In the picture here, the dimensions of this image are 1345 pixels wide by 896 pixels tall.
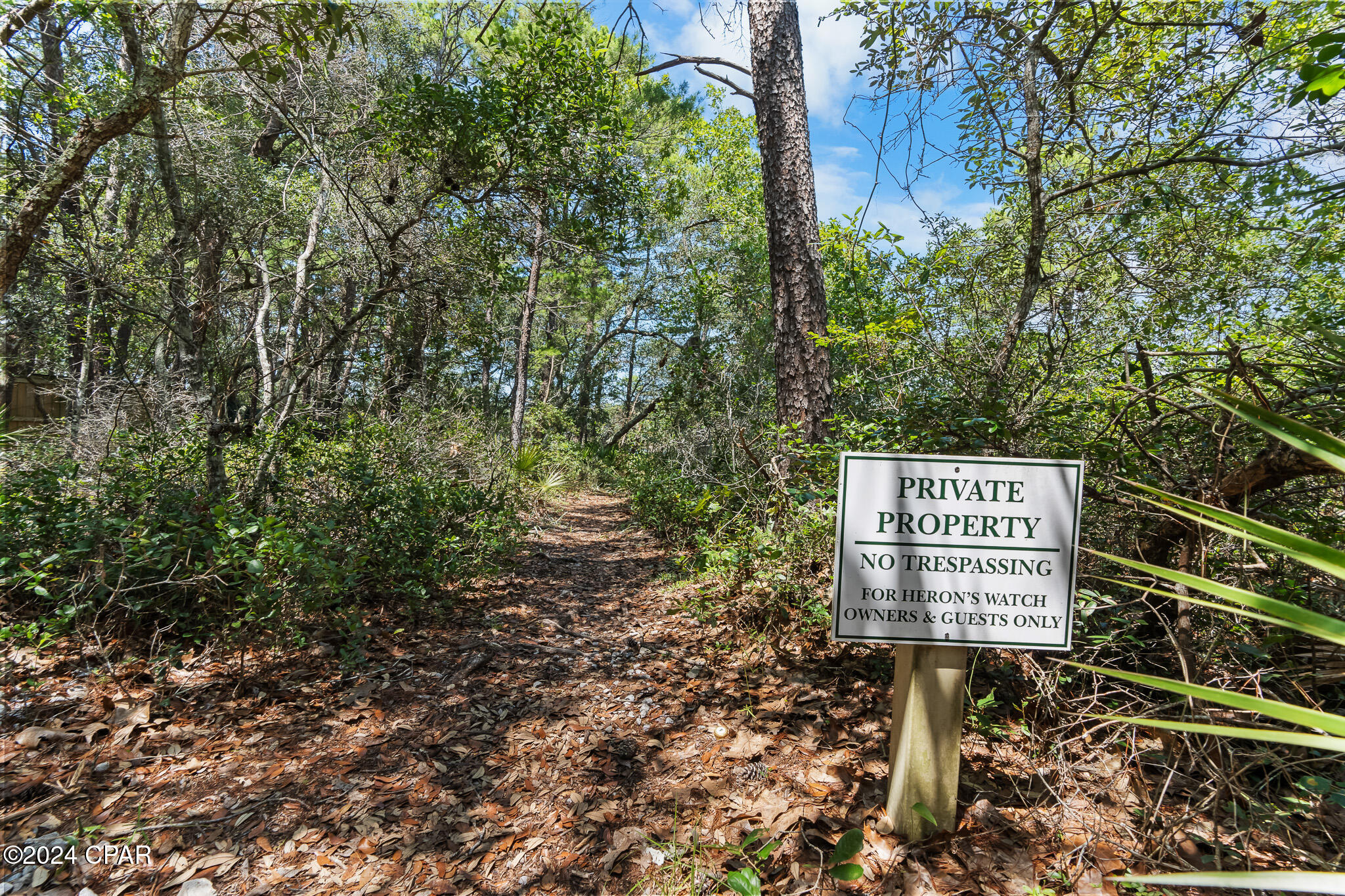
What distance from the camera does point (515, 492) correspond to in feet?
26.2

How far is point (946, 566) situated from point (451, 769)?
2.47m

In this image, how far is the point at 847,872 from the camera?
1.75 m

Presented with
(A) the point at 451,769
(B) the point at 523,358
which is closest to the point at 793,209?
(A) the point at 451,769

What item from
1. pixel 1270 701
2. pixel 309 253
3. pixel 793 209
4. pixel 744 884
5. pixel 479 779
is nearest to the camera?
pixel 1270 701

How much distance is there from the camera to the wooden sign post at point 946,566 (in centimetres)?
185

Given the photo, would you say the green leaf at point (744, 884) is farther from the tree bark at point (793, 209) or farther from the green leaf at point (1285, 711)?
the tree bark at point (793, 209)

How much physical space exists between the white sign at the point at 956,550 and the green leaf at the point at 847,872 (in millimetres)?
667

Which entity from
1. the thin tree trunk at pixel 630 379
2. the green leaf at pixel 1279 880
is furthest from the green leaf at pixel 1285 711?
the thin tree trunk at pixel 630 379

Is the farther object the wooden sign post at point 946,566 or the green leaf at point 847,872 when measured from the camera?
the wooden sign post at point 946,566

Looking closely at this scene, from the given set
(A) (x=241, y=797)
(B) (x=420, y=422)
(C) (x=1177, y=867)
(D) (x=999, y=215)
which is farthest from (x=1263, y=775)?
(B) (x=420, y=422)

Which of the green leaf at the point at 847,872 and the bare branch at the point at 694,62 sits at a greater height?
the bare branch at the point at 694,62

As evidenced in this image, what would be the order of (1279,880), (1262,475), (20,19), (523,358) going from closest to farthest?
1. (1279,880)
2. (1262,475)
3. (20,19)
4. (523,358)

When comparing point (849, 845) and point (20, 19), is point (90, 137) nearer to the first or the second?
point (20, 19)

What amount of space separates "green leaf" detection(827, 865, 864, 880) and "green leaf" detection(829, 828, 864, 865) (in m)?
0.06
